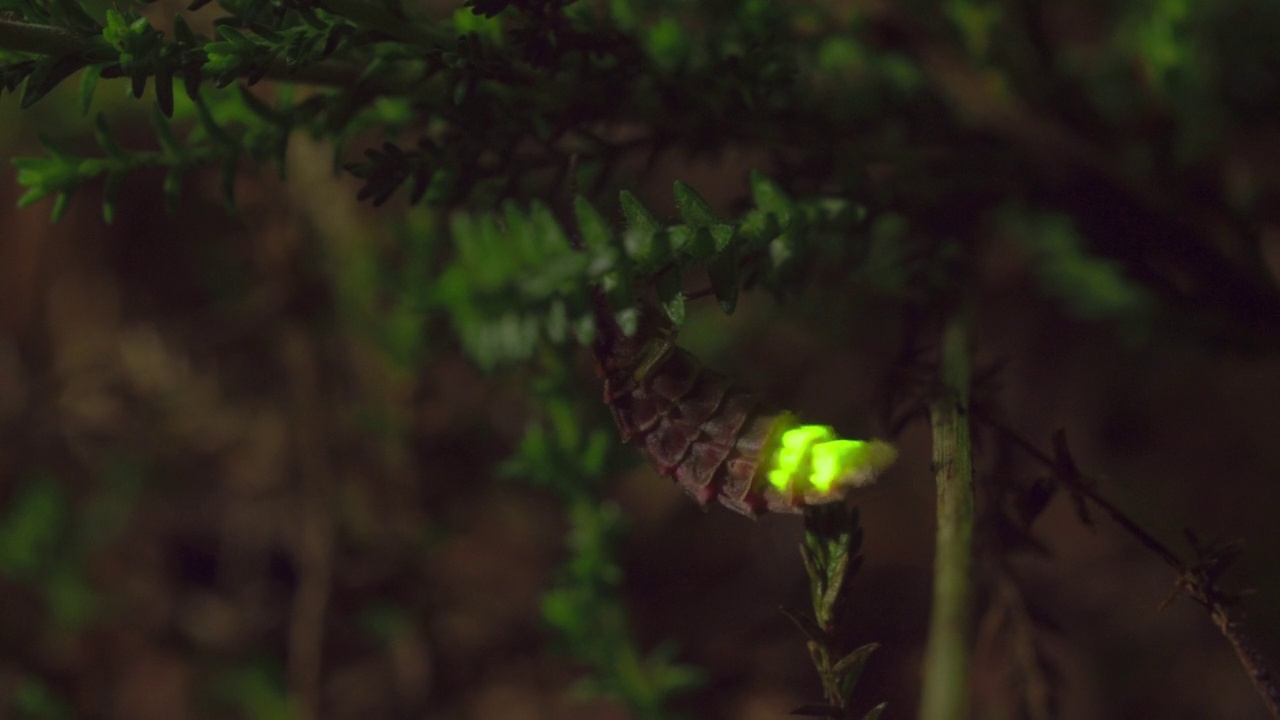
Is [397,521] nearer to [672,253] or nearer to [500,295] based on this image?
[500,295]

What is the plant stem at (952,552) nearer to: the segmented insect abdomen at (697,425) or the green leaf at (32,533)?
the segmented insect abdomen at (697,425)

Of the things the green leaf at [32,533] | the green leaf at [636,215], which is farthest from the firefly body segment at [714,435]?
the green leaf at [32,533]

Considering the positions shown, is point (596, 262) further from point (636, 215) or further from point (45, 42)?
point (45, 42)

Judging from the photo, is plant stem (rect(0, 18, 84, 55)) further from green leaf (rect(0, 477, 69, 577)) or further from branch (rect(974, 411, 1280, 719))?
green leaf (rect(0, 477, 69, 577))

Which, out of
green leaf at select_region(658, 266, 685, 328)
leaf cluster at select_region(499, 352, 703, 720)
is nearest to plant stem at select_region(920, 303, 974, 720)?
green leaf at select_region(658, 266, 685, 328)

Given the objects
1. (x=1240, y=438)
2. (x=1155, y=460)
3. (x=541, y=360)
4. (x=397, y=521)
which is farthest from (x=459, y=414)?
(x=1240, y=438)

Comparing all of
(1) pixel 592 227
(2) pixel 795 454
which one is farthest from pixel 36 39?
(2) pixel 795 454
